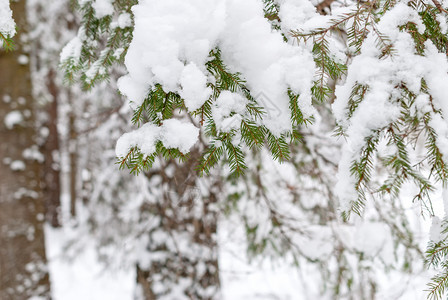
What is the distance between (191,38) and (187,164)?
4.46 ft

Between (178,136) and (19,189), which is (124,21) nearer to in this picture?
(178,136)

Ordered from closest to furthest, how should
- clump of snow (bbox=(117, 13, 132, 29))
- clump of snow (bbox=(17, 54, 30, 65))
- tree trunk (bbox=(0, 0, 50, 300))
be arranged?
1. clump of snow (bbox=(117, 13, 132, 29))
2. tree trunk (bbox=(0, 0, 50, 300))
3. clump of snow (bbox=(17, 54, 30, 65))

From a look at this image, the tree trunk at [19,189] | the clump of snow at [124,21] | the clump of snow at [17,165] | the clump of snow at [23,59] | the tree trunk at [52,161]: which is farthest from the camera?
the tree trunk at [52,161]

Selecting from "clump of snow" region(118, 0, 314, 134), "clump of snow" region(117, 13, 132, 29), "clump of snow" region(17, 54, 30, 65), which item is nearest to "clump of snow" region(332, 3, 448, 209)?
"clump of snow" region(118, 0, 314, 134)

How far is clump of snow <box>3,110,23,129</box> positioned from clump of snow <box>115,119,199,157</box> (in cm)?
260

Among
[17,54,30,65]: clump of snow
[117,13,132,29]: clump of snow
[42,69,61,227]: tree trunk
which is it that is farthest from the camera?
[42,69,61,227]: tree trunk

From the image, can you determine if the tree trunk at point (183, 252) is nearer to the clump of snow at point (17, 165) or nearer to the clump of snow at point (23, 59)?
the clump of snow at point (17, 165)

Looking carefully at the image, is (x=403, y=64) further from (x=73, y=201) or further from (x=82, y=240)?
(x=73, y=201)

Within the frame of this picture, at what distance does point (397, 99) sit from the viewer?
102 centimetres

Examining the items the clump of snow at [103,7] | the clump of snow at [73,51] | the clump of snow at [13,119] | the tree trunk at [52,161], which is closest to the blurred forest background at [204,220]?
the clump of snow at [13,119]

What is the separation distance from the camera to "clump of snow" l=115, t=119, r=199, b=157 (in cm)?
102

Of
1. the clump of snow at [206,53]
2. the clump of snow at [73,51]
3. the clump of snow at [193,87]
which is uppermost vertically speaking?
the clump of snow at [73,51]

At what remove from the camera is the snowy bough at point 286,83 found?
102 centimetres

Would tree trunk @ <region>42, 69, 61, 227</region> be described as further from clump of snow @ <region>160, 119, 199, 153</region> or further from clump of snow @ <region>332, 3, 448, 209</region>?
clump of snow @ <region>332, 3, 448, 209</region>
